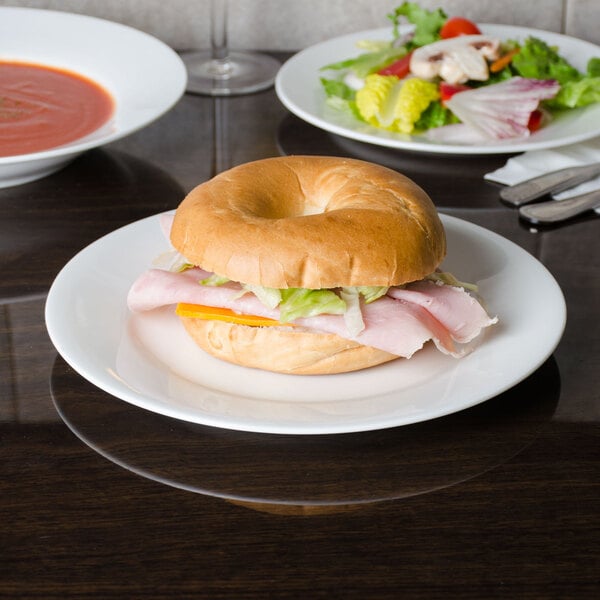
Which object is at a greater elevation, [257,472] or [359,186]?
[359,186]

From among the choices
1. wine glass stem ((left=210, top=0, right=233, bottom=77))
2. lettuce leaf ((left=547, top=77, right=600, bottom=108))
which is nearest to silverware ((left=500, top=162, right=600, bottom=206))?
lettuce leaf ((left=547, top=77, right=600, bottom=108))

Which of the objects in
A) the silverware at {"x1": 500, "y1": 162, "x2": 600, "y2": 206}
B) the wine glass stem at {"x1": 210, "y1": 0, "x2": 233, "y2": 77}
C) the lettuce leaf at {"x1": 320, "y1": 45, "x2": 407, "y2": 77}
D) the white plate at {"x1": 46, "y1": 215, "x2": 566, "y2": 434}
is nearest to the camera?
the white plate at {"x1": 46, "y1": 215, "x2": 566, "y2": 434}

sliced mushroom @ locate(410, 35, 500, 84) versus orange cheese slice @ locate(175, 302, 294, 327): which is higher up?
sliced mushroom @ locate(410, 35, 500, 84)

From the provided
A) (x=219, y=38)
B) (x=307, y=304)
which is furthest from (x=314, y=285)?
(x=219, y=38)

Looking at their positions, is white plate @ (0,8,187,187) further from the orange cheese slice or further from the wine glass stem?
the orange cheese slice

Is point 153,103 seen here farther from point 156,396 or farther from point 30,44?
point 156,396

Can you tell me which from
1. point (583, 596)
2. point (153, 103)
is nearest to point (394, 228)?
point (583, 596)

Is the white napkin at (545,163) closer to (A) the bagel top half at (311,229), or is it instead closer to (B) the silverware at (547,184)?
(B) the silverware at (547,184)
